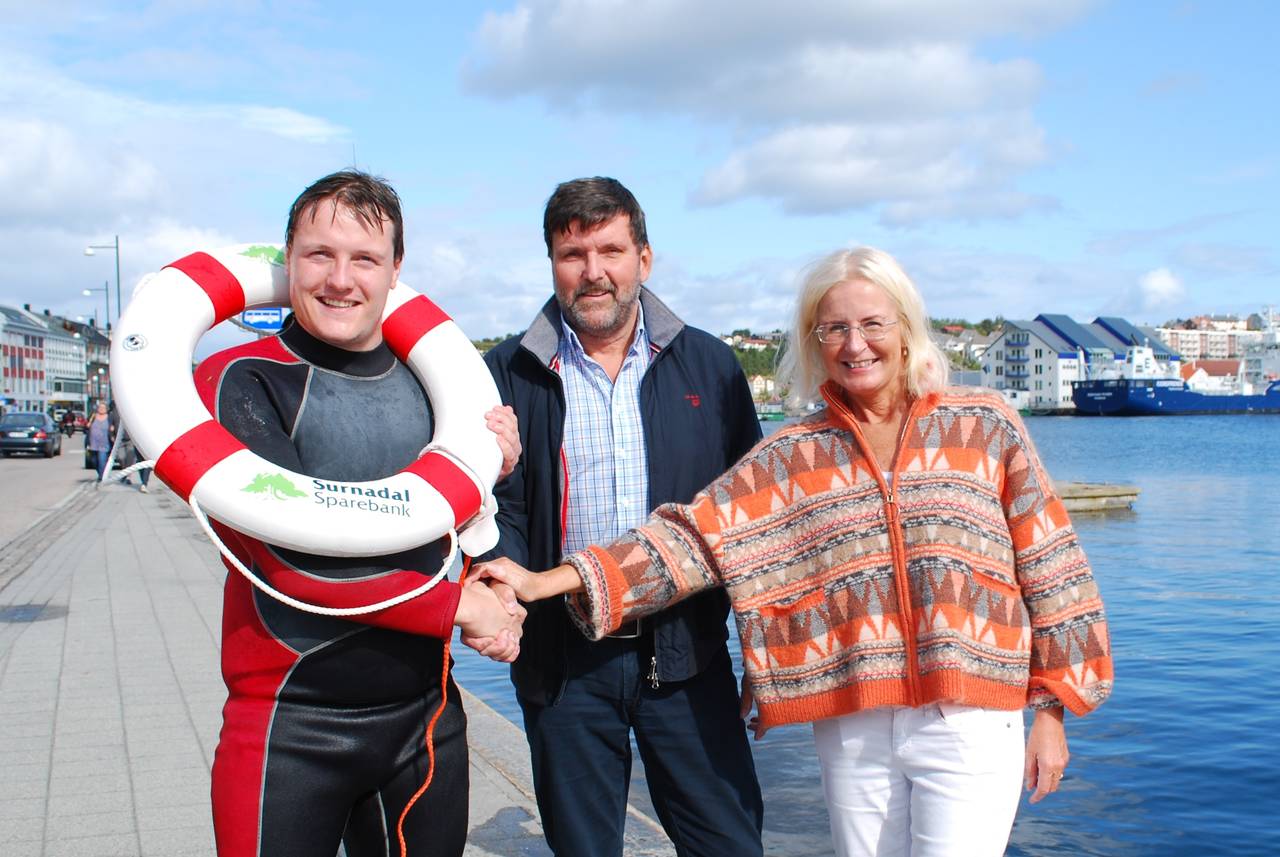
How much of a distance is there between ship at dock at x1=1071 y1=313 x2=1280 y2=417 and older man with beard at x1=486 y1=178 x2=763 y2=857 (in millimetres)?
99395

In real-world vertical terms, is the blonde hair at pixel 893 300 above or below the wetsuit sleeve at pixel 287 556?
above

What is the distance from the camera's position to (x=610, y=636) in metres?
2.96

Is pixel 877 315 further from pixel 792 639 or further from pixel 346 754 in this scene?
pixel 346 754

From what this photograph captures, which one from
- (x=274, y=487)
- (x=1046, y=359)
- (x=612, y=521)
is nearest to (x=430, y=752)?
(x=274, y=487)

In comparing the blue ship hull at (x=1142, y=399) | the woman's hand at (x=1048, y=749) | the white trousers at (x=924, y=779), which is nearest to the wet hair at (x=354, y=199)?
the white trousers at (x=924, y=779)

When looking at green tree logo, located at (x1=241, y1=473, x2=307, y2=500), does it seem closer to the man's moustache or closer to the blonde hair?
the man's moustache

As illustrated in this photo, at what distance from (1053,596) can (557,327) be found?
144cm

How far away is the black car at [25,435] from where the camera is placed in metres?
33.0

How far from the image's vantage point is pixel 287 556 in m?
2.30

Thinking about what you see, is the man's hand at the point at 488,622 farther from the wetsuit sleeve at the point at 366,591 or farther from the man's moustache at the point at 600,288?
the man's moustache at the point at 600,288

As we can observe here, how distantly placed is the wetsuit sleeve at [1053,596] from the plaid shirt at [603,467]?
0.95m

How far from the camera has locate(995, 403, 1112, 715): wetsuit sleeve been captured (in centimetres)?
255

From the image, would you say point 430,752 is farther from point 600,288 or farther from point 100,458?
point 100,458

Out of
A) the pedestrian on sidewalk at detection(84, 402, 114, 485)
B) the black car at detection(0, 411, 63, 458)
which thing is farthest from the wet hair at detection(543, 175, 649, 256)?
the black car at detection(0, 411, 63, 458)
